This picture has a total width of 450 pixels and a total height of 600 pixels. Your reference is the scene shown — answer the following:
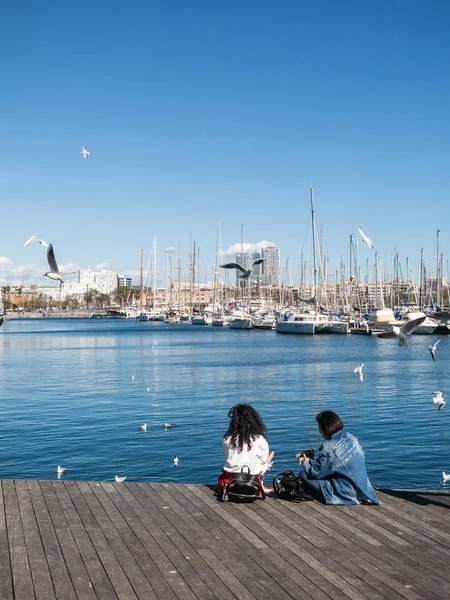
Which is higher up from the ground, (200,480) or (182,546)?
(182,546)

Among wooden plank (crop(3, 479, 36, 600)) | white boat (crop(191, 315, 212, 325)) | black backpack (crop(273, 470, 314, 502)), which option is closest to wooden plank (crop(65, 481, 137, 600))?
wooden plank (crop(3, 479, 36, 600))

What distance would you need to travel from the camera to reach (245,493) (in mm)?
9281

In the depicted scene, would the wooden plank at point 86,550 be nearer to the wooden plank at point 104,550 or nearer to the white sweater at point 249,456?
the wooden plank at point 104,550

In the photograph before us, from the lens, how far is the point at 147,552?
24.2 ft

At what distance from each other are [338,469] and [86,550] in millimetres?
3343

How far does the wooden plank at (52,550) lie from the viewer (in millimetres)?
6391

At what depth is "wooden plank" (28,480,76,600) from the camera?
639 cm

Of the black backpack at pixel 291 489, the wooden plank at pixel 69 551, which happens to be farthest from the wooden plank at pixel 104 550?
the black backpack at pixel 291 489

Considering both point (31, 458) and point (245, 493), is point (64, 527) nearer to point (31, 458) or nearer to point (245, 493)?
point (245, 493)

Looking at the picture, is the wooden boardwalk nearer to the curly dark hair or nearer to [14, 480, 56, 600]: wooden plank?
[14, 480, 56, 600]: wooden plank

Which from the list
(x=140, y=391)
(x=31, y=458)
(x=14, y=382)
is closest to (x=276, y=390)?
(x=140, y=391)

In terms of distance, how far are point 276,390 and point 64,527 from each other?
92.1 feet

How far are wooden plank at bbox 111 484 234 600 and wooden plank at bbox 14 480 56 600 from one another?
1.11m

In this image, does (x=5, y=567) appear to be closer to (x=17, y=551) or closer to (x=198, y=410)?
(x=17, y=551)
